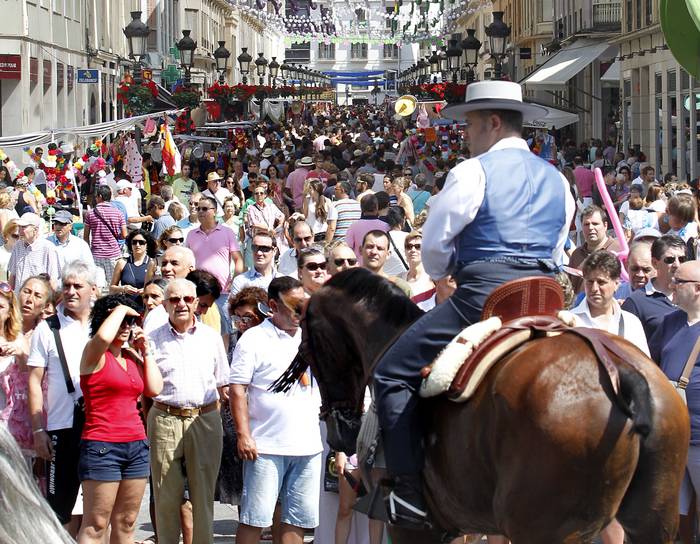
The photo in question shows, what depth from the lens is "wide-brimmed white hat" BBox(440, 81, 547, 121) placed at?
582cm

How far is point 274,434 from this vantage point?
768 centimetres

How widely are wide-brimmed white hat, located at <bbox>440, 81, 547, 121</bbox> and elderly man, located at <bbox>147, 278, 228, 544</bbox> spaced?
2.55 meters

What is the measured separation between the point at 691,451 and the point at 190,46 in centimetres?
2933

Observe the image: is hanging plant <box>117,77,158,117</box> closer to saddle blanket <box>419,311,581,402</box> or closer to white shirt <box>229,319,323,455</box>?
white shirt <box>229,319,323,455</box>

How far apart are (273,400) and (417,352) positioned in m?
2.42

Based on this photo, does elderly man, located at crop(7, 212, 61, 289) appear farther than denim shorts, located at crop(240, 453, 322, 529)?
Yes

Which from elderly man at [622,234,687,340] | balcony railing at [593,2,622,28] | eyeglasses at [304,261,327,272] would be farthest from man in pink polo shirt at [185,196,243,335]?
balcony railing at [593,2,622,28]

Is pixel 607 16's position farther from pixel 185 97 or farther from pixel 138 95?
pixel 138 95

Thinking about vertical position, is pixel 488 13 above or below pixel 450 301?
above

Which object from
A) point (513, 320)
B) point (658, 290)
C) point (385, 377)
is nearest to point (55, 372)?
point (385, 377)

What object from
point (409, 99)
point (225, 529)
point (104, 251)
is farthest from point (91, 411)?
point (409, 99)

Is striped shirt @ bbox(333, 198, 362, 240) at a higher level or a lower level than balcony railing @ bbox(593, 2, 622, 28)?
lower

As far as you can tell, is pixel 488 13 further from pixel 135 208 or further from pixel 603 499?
pixel 603 499

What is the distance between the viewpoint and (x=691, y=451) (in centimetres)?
752
